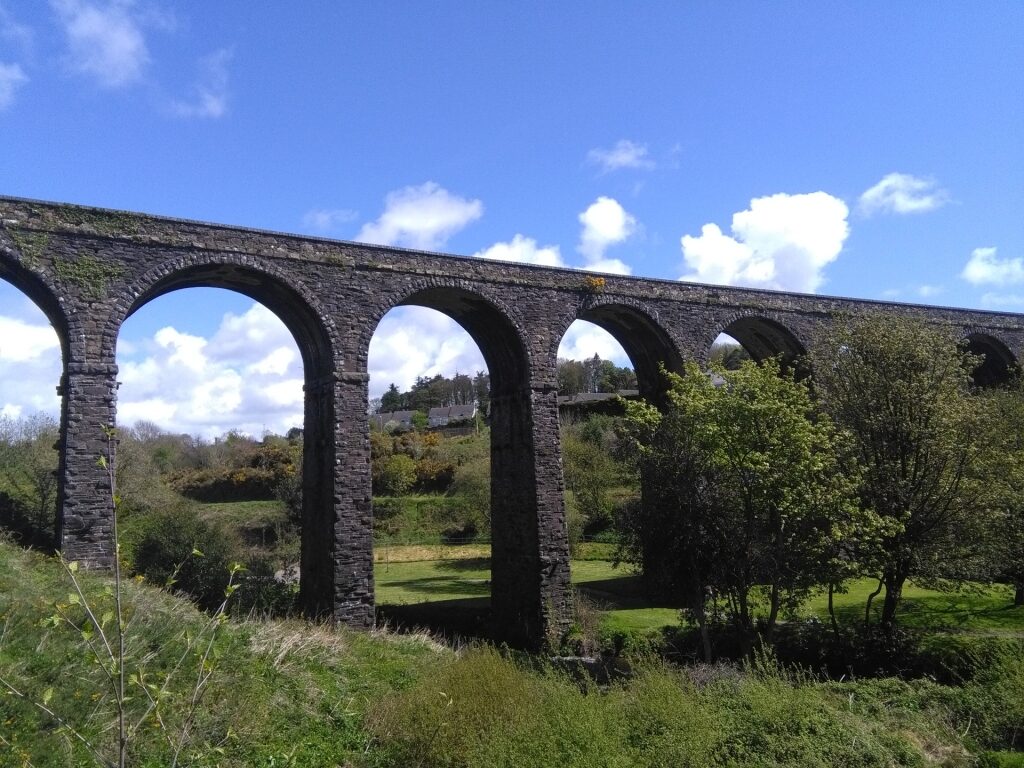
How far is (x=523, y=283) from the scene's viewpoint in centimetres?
1684

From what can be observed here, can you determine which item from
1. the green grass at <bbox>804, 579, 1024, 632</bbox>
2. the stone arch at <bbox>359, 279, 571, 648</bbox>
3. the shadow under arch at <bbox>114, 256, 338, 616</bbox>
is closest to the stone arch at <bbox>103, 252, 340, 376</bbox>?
the shadow under arch at <bbox>114, 256, 338, 616</bbox>

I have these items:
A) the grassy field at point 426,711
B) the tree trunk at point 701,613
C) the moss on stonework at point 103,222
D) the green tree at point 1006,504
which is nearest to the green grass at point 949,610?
the green tree at point 1006,504

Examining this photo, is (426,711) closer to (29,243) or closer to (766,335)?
(29,243)

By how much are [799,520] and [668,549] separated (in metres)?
2.23

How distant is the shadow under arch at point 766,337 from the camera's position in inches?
793

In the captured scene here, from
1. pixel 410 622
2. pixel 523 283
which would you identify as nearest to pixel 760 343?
pixel 523 283

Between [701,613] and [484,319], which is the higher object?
[484,319]

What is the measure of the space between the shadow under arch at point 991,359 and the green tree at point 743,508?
50.2 feet

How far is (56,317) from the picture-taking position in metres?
12.6

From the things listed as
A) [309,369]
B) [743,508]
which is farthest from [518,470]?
[743,508]

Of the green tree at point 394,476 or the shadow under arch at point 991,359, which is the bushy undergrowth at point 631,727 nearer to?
the shadow under arch at point 991,359

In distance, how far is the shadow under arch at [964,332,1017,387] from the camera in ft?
77.9

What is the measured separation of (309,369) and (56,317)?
15.5 ft

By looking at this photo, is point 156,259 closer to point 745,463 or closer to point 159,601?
point 159,601
